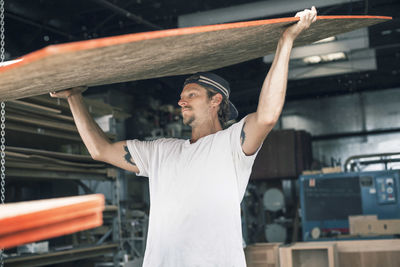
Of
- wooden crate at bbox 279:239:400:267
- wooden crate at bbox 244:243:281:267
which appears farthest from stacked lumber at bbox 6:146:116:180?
wooden crate at bbox 279:239:400:267

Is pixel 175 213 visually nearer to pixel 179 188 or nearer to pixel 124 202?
pixel 179 188

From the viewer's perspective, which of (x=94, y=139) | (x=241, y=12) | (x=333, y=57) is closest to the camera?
(x=94, y=139)

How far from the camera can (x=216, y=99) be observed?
2.50 metres

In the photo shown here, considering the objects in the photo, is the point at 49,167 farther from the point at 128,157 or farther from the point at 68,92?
the point at 68,92

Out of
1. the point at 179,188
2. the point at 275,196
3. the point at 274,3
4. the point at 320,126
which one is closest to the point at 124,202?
the point at 275,196

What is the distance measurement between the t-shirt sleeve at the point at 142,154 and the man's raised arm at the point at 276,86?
640 mm

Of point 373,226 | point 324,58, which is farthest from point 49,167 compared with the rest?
point 324,58

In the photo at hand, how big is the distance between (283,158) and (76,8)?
5334 millimetres

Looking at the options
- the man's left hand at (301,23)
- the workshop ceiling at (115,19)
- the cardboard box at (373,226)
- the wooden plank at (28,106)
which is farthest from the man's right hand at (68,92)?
the cardboard box at (373,226)

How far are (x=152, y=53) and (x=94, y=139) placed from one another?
0.98 m

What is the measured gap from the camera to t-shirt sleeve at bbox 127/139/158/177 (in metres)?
2.45

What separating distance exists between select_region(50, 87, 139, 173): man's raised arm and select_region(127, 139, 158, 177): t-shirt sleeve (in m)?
0.03

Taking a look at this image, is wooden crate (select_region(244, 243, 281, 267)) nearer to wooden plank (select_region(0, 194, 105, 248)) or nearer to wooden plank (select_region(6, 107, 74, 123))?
wooden plank (select_region(6, 107, 74, 123))

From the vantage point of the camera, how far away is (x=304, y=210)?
7488 mm
